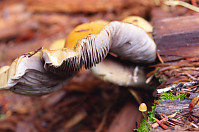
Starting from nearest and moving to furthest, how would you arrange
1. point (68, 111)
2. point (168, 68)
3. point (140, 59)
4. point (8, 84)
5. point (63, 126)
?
point (8, 84) < point (168, 68) < point (140, 59) < point (63, 126) < point (68, 111)

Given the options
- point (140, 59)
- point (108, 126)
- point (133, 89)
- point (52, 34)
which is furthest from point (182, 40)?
point (52, 34)

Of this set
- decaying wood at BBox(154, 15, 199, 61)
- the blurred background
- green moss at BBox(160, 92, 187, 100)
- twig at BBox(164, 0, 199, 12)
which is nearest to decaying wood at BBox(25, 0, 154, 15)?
the blurred background

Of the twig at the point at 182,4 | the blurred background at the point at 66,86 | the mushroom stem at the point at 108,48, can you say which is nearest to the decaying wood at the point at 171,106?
the blurred background at the point at 66,86

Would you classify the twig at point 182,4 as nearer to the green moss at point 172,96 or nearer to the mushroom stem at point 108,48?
the mushroom stem at point 108,48

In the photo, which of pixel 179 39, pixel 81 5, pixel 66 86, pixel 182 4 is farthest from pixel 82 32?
pixel 81 5

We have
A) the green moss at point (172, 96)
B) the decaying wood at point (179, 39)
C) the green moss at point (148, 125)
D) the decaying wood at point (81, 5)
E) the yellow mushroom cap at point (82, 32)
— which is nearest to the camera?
the green moss at point (148, 125)

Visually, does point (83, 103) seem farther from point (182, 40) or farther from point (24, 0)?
point (24, 0)

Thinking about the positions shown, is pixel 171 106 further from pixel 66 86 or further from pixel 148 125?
pixel 66 86
